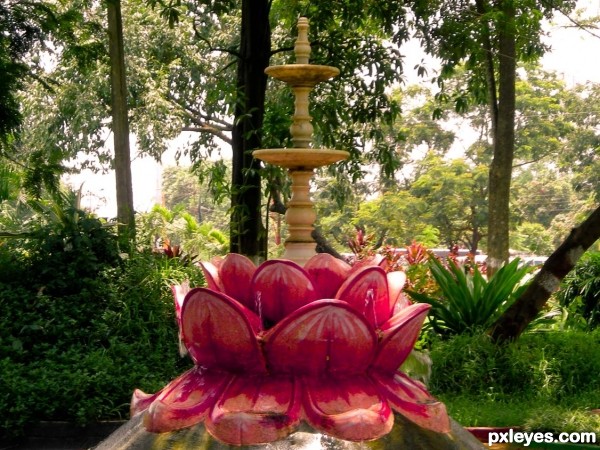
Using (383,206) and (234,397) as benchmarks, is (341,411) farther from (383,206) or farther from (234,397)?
(383,206)

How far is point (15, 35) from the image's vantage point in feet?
33.2

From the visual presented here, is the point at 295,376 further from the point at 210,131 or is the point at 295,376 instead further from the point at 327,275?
the point at 210,131

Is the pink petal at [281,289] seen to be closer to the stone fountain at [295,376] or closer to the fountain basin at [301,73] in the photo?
the stone fountain at [295,376]

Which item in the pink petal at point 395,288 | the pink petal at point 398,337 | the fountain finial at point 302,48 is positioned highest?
the fountain finial at point 302,48

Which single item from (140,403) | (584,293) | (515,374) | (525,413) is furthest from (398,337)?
(584,293)

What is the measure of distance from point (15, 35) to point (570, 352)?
22.7 ft

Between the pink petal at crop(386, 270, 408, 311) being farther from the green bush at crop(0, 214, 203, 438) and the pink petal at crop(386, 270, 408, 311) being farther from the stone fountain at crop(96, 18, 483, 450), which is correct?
the green bush at crop(0, 214, 203, 438)

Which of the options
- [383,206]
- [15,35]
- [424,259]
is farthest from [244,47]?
[383,206]

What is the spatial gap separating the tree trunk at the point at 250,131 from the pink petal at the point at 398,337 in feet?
27.0

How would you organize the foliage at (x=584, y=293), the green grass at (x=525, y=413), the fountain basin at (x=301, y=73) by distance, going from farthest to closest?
1. the foliage at (x=584, y=293)
2. the green grass at (x=525, y=413)
3. the fountain basin at (x=301, y=73)

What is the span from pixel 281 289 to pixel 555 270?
7.46m

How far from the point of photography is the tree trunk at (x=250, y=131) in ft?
32.0

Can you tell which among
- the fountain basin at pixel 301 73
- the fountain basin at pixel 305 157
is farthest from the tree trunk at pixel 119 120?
the fountain basin at pixel 305 157

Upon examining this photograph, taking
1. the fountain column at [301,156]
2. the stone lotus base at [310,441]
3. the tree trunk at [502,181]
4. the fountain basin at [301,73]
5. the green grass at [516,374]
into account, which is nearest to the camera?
the stone lotus base at [310,441]
